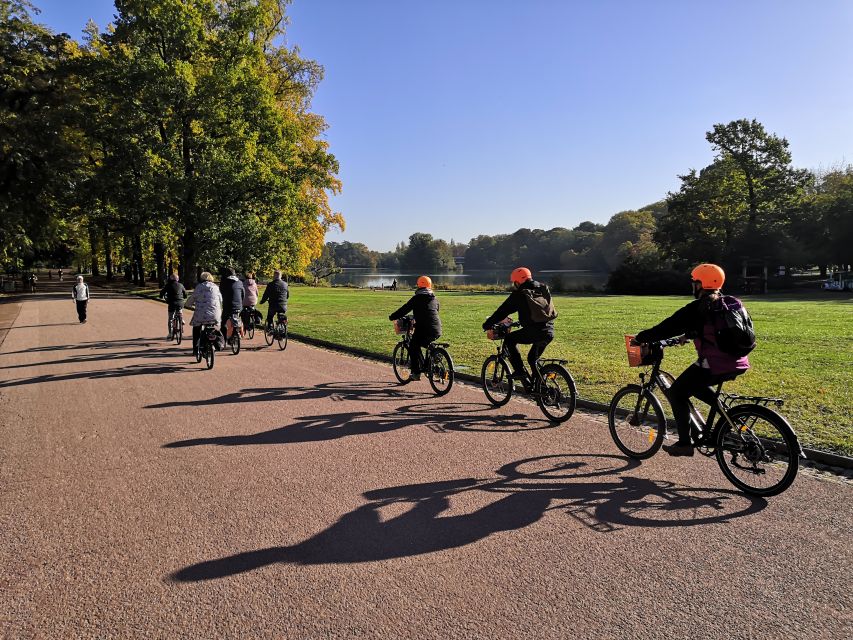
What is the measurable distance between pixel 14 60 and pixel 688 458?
4075 centimetres

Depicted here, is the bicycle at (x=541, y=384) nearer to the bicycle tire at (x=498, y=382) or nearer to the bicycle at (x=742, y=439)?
the bicycle tire at (x=498, y=382)

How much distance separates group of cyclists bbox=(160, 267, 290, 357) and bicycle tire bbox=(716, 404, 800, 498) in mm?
8955

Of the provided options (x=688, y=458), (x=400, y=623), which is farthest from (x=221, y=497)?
(x=688, y=458)

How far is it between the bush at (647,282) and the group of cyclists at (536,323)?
43431mm

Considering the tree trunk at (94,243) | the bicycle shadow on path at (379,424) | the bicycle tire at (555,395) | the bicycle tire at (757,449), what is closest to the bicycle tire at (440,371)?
the bicycle shadow on path at (379,424)

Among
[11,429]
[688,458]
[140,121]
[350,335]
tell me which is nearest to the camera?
[688,458]

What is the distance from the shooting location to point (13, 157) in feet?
95.9

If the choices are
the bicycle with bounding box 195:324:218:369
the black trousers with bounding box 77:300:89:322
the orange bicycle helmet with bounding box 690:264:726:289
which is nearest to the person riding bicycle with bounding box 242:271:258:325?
the bicycle with bounding box 195:324:218:369

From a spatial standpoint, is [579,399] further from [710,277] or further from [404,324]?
[710,277]

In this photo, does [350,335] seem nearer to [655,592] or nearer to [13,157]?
[655,592]

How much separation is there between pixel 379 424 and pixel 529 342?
6.87ft

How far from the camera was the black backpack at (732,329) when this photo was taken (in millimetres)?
4078

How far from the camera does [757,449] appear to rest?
4.18 m

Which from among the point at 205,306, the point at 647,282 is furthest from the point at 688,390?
the point at 647,282
